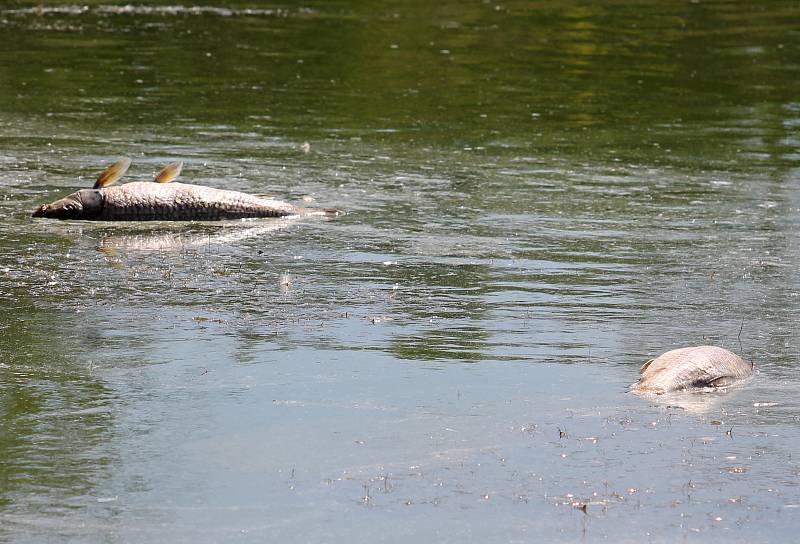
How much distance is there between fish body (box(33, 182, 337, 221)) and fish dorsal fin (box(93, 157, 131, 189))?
104mm

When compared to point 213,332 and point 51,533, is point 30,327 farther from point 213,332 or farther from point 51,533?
point 51,533

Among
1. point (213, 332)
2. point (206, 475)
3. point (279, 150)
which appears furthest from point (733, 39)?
point (206, 475)

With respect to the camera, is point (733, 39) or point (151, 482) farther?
point (733, 39)

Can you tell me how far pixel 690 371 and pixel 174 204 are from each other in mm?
5545

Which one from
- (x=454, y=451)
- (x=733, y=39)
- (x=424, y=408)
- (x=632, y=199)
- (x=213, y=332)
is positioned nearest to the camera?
(x=454, y=451)

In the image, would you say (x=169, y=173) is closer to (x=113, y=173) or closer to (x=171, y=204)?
(x=171, y=204)

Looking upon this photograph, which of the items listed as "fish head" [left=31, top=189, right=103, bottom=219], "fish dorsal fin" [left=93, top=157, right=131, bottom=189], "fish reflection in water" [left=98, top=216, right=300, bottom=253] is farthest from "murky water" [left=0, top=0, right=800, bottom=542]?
"fish dorsal fin" [left=93, top=157, right=131, bottom=189]

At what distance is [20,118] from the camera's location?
17.4 metres

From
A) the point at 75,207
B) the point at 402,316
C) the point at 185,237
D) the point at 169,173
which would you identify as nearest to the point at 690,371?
the point at 402,316

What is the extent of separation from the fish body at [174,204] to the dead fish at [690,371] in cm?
497

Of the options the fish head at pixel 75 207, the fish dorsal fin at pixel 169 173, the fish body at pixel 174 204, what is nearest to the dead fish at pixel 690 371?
the fish body at pixel 174 204

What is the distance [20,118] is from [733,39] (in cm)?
1450

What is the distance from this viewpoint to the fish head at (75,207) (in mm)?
12273

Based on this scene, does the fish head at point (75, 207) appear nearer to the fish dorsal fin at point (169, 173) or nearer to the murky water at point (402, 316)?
the murky water at point (402, 316)
